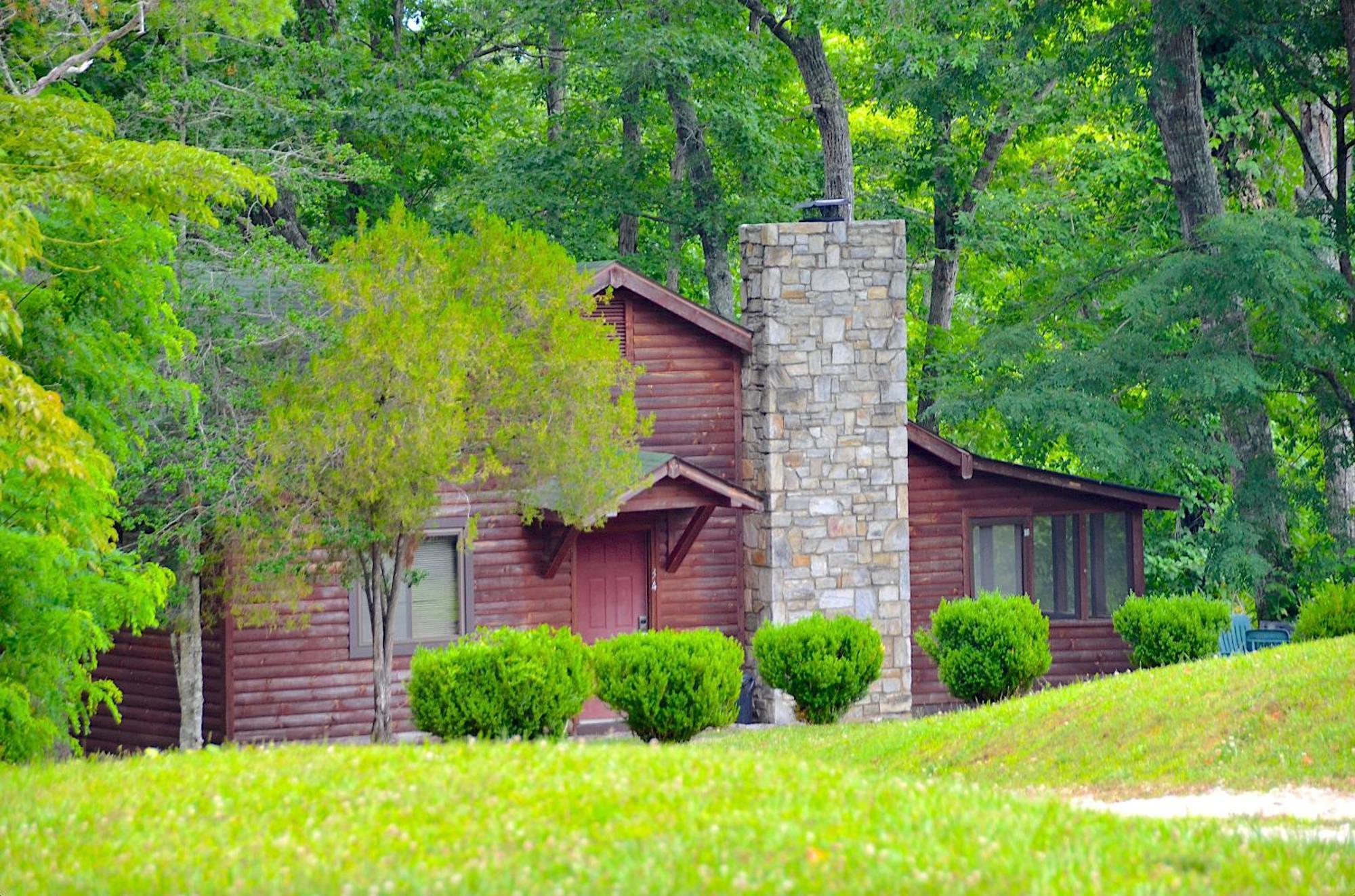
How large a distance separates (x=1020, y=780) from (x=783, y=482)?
824 centimetres

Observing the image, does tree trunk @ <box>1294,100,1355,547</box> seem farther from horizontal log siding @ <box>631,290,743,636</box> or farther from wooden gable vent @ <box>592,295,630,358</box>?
wooden gable vent @ <box>592,295,630,358</box>

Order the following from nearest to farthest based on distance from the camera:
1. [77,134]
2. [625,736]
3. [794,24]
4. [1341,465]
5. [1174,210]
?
[77,134] < [625,736] < [1341,465] < [794,24] < [1174,210]

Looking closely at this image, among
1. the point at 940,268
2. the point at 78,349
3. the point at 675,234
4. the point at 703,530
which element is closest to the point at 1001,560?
the point at 703,530

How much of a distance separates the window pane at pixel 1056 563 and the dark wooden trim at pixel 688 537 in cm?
545

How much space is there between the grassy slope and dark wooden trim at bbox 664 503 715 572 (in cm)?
465

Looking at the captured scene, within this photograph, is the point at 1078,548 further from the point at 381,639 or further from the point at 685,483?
the point at 381,639

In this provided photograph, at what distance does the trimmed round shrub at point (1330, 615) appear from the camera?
57.1 feet

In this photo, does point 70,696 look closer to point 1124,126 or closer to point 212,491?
point 212,491

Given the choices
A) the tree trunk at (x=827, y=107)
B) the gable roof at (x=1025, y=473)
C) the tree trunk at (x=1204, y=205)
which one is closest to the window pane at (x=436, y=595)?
the gable roof at (x=1025, y=473)

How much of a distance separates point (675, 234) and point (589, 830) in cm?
2297

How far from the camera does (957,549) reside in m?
22.5

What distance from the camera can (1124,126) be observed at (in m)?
33.5

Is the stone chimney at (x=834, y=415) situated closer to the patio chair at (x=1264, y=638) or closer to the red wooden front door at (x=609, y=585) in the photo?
the red wooden front door at (x=609, y=585)

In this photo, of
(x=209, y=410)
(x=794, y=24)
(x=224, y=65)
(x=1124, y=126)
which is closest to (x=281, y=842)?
(x=209, y=410)
